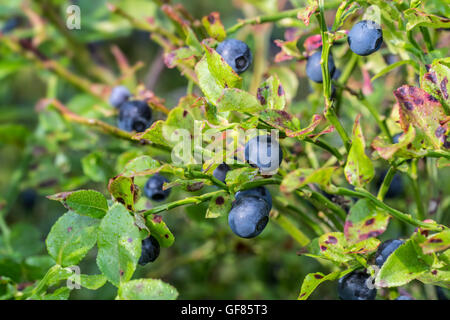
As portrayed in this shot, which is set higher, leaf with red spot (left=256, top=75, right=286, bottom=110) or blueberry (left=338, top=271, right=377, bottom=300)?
leaf with red spot (left=256, top=75, right=286, bottom=110)

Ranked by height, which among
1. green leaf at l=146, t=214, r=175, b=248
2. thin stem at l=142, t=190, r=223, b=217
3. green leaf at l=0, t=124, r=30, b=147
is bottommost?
green leaf at l=146, t=214, r=175, b=248

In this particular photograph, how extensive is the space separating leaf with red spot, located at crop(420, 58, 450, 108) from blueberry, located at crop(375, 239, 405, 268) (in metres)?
0.20

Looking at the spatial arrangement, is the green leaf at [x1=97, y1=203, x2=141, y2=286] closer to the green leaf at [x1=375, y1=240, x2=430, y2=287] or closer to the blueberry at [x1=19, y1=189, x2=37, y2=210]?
the green leaf at [x1=375, y1=240, x2=430, y2=287]

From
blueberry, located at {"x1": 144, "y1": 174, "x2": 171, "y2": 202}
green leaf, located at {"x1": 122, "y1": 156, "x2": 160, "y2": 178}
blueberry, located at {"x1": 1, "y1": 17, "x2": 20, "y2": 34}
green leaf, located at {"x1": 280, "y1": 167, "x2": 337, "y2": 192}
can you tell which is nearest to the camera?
green leaf, located at {"x1": 280, "y1": 167, "x2": 337, "y2": 192}

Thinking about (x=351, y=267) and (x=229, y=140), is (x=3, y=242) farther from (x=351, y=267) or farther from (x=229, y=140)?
(x=351, y=267)

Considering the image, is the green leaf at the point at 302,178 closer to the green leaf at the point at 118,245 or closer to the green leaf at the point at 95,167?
the green leaf at the point at 118,245

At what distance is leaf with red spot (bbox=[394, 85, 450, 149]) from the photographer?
62 centimetres

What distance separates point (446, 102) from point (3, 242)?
922mm

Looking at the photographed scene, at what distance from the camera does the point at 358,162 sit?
2.00ft

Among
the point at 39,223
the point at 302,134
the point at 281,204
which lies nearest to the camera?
the point at 302,134

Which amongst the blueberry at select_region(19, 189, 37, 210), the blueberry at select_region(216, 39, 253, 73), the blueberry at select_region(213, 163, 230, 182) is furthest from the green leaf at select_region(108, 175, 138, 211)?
the blueberry at select_region(19, 189, 37, 210)

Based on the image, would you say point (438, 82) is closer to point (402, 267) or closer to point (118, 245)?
point (402, 267)

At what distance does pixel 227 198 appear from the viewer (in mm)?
692
